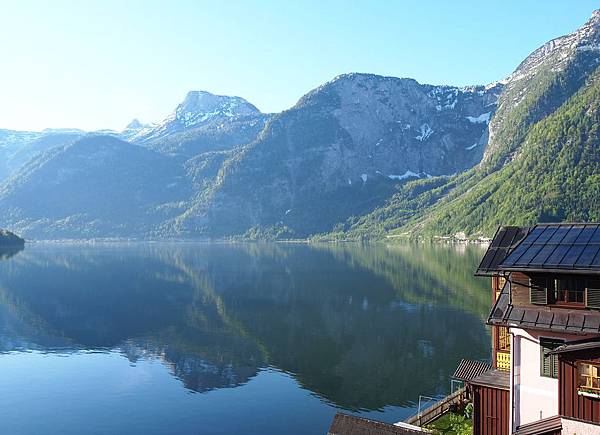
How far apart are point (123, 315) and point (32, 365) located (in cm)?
3413

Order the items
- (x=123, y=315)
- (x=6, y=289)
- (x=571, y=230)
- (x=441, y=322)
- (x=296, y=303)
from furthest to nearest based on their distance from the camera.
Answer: (x=6, y=289)
(x=296, y=303)
(x=123, y=315)
(x=441, y=322)
(x=571, y=230)

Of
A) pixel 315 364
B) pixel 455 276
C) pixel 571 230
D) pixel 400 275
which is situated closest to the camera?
pixel 571 230

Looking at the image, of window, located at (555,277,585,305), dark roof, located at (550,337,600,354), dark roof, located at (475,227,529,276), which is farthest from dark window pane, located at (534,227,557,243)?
dark roof, located at (475,227,529,276)

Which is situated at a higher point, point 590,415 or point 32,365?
point 590,415

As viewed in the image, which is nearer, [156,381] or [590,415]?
[590,415]

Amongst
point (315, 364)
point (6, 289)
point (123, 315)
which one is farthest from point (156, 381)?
point (6, 289)

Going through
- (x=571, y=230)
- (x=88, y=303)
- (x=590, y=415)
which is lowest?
(x=88, y=303)

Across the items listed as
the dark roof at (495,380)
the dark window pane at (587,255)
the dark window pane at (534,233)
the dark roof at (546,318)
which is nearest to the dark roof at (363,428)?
the dark roof at (495,380)

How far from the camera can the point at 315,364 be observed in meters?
66.2

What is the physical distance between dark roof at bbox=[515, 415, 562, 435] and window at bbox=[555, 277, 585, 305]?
533 cm

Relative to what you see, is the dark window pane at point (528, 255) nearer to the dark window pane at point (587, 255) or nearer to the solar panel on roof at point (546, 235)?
the solar panel on roof at point (546, 235)

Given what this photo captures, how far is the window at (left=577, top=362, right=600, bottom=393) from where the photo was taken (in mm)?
24203

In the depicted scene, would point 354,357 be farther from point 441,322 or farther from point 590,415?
point 590,415

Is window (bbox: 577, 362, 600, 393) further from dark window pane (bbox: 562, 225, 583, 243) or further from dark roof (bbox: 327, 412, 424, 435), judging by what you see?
dark roof (bbox: 327, 412, 424, 435)
